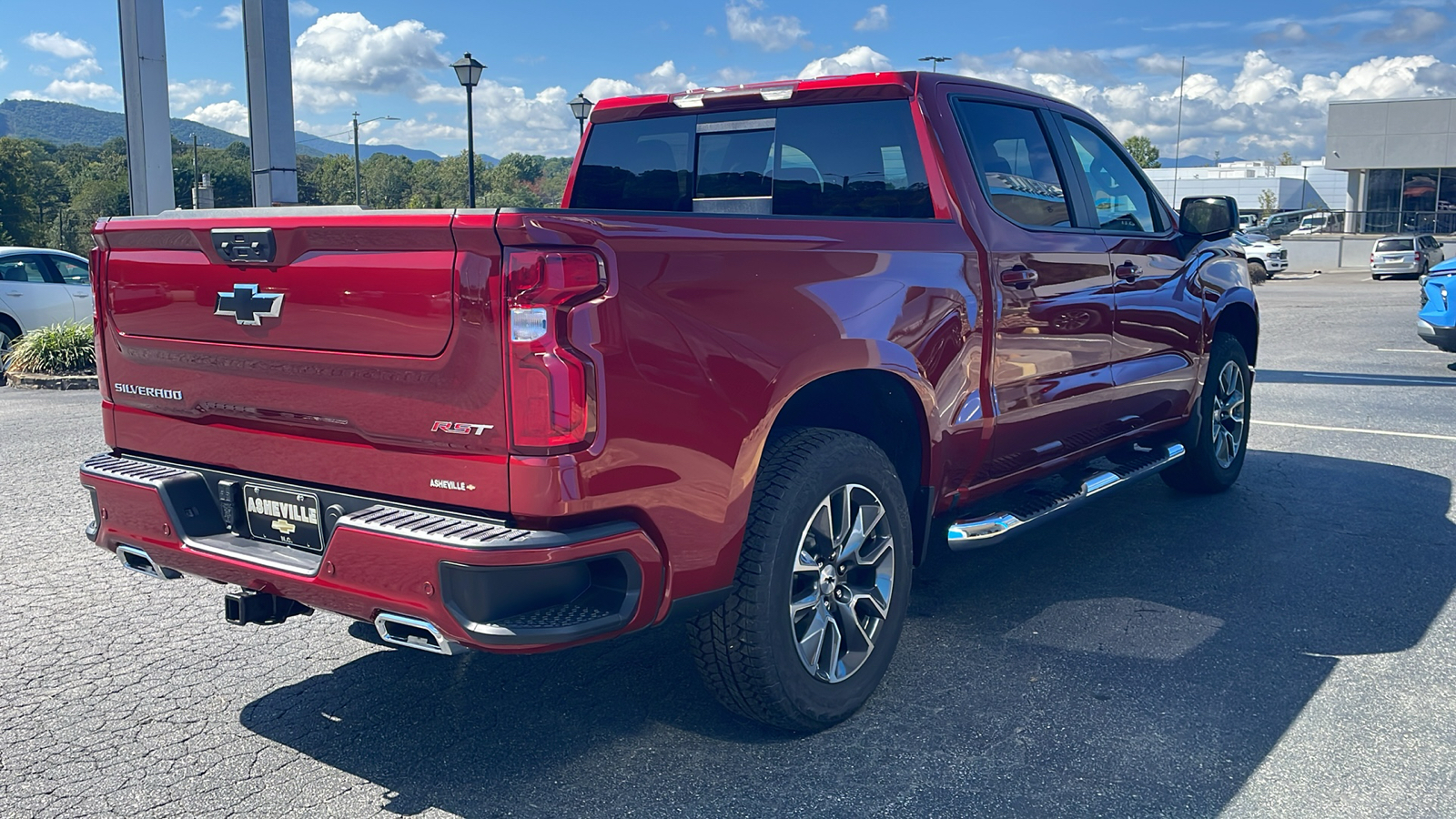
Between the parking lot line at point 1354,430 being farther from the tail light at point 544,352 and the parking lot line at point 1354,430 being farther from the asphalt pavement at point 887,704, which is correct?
the tail light at point 544,352

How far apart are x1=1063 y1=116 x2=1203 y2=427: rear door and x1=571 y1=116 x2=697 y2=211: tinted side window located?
1.65 m

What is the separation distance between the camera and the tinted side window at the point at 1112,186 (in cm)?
509

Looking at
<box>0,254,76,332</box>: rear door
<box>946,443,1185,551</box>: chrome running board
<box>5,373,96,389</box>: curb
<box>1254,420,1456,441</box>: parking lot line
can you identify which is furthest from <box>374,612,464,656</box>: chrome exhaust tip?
<box>0,254,76,332</box>: rear door

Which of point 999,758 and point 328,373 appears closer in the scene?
point 328,373

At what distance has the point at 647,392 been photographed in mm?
2840

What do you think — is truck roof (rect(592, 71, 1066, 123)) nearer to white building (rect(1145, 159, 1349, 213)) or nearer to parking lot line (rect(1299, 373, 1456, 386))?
parking lot line (rect(1299, 373, 1456, 386))

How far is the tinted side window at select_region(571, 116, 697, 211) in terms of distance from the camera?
15.9 ft

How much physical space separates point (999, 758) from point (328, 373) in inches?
83.0

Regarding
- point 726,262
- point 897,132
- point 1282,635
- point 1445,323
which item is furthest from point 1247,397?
point 1445,323

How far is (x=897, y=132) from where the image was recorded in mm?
4285

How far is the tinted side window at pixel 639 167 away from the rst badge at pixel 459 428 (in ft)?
7.18

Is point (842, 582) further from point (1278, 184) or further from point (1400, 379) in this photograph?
point (1278, 184)

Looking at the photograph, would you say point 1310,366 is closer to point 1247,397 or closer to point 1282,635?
point 1247,397

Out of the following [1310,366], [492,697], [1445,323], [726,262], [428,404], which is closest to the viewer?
[428,404]
